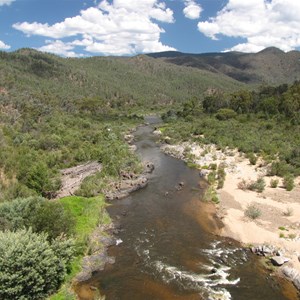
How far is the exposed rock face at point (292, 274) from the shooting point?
3071cm

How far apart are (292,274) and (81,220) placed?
2424 cm

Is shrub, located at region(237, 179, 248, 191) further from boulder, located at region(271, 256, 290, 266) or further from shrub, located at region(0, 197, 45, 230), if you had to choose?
shrub, located at region(0, 197, 45, 230)

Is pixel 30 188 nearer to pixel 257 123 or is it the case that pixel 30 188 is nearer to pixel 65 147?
pixel 65 147

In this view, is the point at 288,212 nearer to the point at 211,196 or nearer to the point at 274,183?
A: the point at 274,183

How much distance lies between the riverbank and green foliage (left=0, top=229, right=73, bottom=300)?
21.3m

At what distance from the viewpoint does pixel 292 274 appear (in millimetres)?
31672

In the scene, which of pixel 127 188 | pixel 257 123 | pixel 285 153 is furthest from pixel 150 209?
pixel 257 123

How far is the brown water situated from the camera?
2986 centimetres

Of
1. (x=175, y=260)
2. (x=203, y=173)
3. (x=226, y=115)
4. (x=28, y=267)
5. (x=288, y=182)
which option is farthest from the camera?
(x=226, y=115)

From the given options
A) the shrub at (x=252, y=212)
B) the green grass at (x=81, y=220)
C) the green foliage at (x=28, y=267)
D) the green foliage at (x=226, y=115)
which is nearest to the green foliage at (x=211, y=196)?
the shrub at (x=252, y=212)

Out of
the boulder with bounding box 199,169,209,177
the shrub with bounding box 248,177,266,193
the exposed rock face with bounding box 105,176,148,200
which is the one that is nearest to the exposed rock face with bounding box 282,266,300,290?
the shrub with bounding box 248,177,266,193

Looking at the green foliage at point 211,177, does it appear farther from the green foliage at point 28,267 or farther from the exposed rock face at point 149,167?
the green foliage at point 28,267

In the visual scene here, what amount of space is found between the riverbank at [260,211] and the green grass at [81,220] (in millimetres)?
15834

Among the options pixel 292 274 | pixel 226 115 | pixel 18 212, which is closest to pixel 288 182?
pixel 292 274
